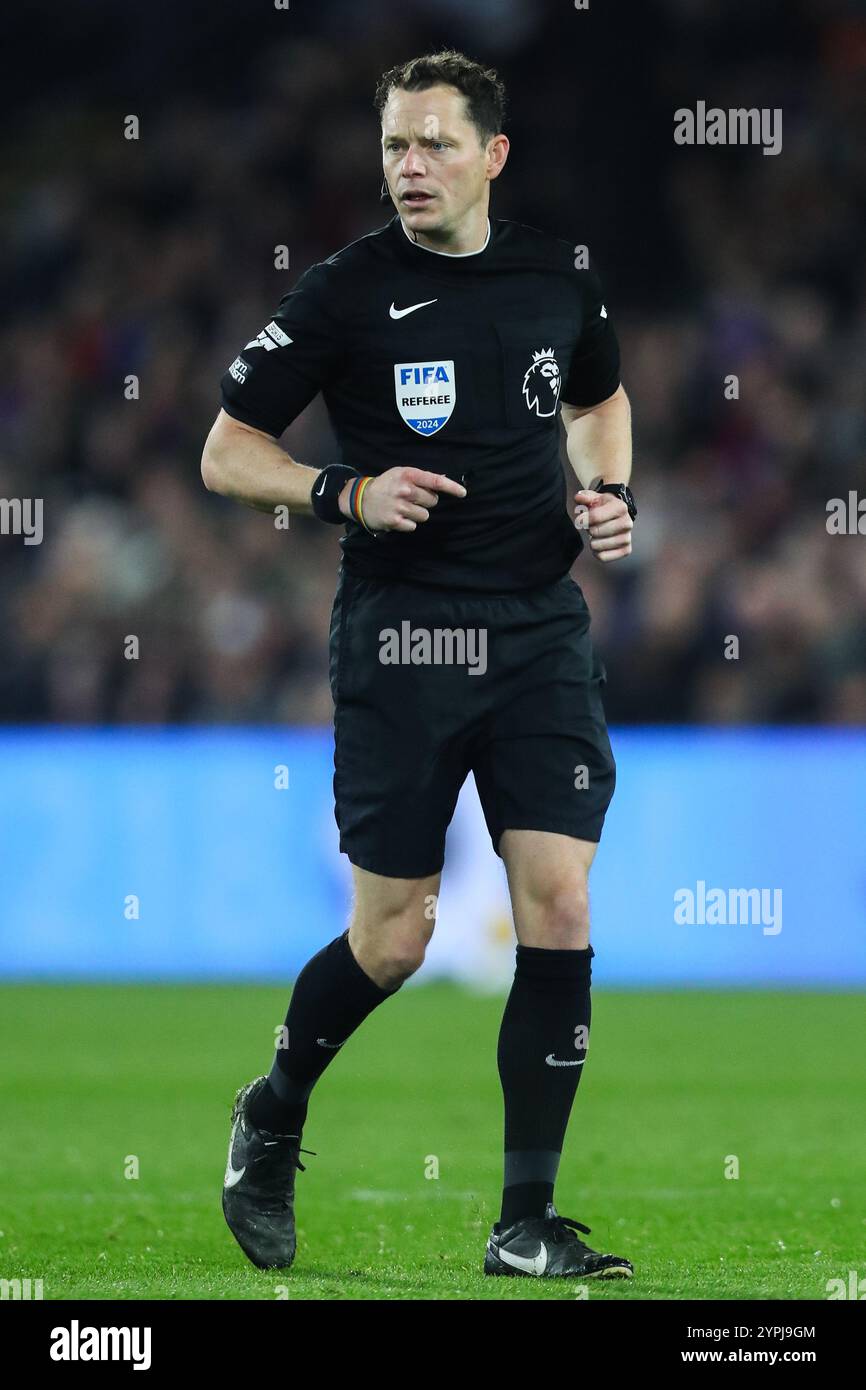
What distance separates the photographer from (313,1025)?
192 inches

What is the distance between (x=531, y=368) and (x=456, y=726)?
0.81 m

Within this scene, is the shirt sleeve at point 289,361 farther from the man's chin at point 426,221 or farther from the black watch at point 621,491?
the black watch at point 621,491

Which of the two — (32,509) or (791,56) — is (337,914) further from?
(791,56)

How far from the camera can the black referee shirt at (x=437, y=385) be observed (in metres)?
4.69

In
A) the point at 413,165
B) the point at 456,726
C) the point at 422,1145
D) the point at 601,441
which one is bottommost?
the point at 422,1145

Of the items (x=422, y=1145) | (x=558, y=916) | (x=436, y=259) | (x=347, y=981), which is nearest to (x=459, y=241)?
(x=436, y=259)

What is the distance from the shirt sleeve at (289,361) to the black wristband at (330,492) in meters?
0.24

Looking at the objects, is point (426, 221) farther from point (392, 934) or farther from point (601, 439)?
point (392, 934)

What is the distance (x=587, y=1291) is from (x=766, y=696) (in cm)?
764

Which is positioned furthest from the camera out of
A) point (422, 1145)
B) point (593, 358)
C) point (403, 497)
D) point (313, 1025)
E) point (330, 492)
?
point (422, 1145)

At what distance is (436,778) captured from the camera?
4691mm

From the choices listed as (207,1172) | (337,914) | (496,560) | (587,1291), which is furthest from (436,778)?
(337,914)

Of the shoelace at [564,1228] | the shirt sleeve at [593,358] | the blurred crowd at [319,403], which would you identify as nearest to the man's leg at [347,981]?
the shoelace at [564,1228]

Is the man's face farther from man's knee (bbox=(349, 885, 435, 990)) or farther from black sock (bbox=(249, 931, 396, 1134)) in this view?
black sock (bbox=(249, 931, 396, 1134))
